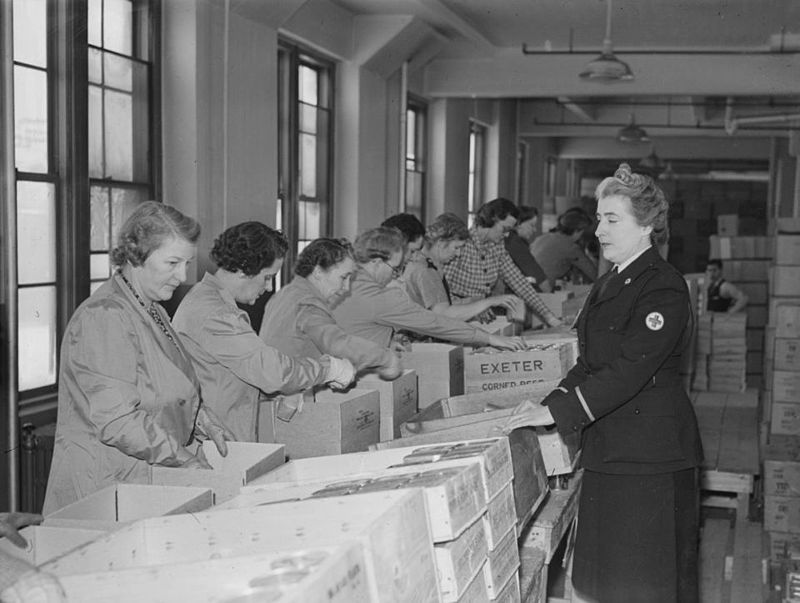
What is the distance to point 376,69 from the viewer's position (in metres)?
9.10

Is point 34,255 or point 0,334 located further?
point 34,255

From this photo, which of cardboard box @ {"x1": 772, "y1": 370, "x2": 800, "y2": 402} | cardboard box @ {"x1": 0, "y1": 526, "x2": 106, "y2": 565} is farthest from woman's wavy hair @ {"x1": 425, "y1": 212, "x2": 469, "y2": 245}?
cardboard box @ {"x1": 0, "y1": 526, "x2": 106, "y2": 565}

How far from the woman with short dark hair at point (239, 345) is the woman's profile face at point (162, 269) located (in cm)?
49

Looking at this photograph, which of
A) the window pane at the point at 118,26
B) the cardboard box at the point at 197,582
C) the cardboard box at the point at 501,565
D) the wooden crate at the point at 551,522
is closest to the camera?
the cardboard box at the point at 197,582

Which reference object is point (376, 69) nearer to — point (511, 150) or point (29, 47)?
point (29, 47)

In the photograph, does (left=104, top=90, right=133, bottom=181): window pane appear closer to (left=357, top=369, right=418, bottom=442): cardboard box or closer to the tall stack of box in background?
(left=357, top=369, right=418, bottom=442): cardboard box

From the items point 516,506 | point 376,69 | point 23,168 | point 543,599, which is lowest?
point 543,599

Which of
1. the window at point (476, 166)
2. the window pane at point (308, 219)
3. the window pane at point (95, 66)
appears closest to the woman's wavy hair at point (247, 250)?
the window pane at point (95, 66)

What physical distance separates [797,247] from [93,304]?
20.4 feet

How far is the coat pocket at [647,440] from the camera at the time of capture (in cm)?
277

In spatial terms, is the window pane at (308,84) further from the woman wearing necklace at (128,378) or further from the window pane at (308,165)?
the woman wearing necklace at (128,378)

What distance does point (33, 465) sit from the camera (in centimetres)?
425


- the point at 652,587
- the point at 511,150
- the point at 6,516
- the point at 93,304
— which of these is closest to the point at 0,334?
the point at 93,304

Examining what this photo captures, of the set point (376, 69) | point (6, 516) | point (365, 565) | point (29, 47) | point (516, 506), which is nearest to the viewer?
point (365, 565)
